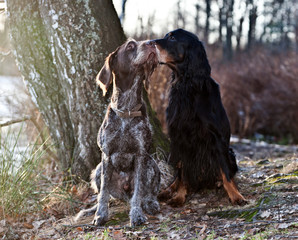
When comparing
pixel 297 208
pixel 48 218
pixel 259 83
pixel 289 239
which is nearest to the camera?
Answer: pixel 289 239

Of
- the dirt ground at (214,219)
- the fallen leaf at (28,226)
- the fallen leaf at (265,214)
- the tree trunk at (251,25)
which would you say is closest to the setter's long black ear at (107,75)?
the dirt ground at (214,219)

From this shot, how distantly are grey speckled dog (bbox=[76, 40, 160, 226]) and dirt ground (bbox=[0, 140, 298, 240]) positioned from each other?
0.67ft

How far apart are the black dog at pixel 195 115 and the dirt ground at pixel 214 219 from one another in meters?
0.22

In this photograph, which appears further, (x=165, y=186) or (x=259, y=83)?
(x=259, y=83)

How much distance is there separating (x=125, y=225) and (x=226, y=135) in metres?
1.53

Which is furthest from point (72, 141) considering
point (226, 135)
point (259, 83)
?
point (259, 83)

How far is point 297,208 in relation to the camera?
12.2ft

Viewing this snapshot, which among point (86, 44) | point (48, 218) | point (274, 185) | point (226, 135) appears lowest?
point (48, 218)

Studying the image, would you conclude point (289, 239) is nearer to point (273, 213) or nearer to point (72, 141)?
point (273, 213)

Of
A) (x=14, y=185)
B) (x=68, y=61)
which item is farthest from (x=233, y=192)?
(x=68, y=61)

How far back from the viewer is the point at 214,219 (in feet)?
13.0

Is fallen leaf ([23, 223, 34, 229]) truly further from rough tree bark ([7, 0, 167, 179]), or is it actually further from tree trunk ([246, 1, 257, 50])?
tree trunk ([246, 1, 257, 50])

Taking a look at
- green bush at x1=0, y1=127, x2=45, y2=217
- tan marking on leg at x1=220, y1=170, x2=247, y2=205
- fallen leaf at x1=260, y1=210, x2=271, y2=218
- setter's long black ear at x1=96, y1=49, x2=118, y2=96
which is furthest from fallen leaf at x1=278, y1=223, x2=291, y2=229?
green bush at x1=0, y1=127, x2=45, y2=217

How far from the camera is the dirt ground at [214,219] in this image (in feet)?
11.5
